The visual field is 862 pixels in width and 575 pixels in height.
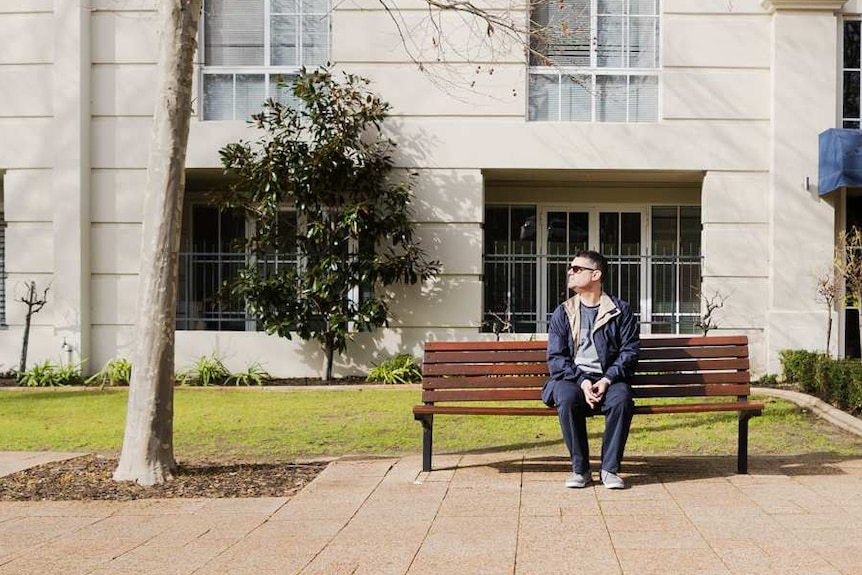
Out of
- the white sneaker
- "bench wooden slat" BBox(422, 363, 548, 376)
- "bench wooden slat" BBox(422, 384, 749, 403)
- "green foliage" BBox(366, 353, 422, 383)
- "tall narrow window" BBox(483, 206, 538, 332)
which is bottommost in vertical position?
the white sneaker

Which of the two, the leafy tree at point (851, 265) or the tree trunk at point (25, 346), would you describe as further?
the tree trunk at point (25, 346)

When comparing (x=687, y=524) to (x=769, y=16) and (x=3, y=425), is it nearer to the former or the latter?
(x=3, y=425)

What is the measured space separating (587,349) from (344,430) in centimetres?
356

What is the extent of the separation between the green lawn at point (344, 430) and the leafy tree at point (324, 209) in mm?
1645

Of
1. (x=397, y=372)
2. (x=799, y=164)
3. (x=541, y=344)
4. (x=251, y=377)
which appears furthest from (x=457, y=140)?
(x=541, y=344)

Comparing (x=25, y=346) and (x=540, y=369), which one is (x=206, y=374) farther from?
(x=540, y=369)

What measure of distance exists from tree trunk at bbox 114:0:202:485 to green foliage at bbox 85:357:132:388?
6916mm

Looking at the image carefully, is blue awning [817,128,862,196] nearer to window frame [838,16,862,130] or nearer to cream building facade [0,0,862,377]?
cream building facade [0,0,862,377]

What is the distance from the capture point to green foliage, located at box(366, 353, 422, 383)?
1352cm

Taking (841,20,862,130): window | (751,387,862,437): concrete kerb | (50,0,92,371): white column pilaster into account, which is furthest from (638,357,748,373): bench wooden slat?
(50,0,92,371): white column pilaster

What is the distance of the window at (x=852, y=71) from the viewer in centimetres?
1389

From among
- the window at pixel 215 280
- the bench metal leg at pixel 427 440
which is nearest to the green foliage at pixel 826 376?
the bench metal leg at pixel 427 440

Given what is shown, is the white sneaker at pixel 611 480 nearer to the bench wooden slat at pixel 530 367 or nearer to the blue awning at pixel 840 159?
the bench wooden slat at pixel 530 367

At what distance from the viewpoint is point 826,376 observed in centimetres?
1098
